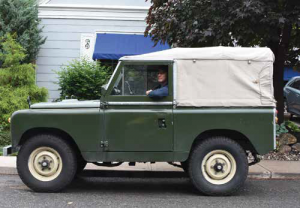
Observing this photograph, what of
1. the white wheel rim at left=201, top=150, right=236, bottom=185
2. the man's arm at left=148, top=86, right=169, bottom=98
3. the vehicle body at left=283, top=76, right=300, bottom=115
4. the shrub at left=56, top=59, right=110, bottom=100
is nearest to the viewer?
the man's arm at left=148, top=86, right=169, bottom=98

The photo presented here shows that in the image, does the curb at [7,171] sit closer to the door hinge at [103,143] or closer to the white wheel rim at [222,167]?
the door hinge at [103,143]

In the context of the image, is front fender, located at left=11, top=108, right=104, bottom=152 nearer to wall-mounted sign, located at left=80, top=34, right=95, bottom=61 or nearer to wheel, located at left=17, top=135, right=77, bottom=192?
wheel, located at left=17, top=135, right=77, bottom=192

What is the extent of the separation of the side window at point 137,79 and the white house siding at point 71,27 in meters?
9.37

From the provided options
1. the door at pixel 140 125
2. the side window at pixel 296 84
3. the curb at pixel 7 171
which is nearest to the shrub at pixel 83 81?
the curb at pixel 7 171

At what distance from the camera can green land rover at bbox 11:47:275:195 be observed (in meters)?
5.71

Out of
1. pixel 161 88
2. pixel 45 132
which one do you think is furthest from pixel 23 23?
pixel 161 88

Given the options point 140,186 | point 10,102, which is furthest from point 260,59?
point 10,102

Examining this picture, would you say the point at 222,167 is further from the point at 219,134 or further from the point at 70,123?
the point at 70,123

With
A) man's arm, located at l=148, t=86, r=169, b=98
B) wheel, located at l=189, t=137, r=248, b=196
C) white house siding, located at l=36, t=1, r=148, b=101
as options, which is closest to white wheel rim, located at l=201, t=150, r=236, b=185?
wheel, located at l=189, t=137, r=248, b=196

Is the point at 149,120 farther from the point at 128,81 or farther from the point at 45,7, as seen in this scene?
the point at 45,7

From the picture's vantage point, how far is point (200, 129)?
5699 millimetres

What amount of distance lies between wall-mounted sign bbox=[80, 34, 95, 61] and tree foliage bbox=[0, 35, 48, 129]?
3.97 metres

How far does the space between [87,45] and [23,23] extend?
249cm

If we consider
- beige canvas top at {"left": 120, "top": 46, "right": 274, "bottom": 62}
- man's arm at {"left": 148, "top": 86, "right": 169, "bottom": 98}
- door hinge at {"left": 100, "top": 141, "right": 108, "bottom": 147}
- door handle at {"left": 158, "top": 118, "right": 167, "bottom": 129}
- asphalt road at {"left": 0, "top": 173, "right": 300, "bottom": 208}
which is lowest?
asphalt road at {"left": 0, "top": 173, "right": 300, "bottom": 208}
